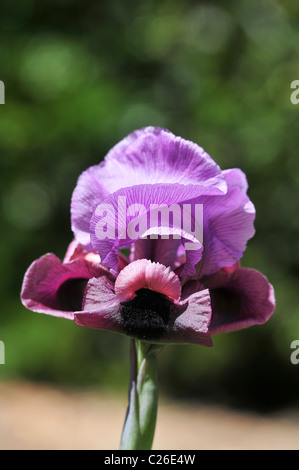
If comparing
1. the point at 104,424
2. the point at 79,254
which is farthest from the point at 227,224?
the point at 104,424

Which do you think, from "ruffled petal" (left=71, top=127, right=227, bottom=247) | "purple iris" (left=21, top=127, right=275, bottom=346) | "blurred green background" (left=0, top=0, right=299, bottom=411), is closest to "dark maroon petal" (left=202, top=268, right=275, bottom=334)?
"purple iris" (left=21, top=127, right=275, bottom=346)

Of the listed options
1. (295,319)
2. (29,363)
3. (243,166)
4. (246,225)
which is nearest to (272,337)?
(295,319)

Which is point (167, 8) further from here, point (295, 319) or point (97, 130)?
point (295, 319)

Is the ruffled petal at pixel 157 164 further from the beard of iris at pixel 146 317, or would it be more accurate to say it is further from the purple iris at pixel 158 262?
the beard of iris at pixel 146 317

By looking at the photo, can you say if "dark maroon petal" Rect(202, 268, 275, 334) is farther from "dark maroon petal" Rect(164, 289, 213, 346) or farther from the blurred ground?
the blurred ground

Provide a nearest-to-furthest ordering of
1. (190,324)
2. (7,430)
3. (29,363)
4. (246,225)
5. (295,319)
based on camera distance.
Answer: (190,324), (246,225), (7,430), (295,319), (29,363)

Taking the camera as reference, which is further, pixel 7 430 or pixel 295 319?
pixel 295 319

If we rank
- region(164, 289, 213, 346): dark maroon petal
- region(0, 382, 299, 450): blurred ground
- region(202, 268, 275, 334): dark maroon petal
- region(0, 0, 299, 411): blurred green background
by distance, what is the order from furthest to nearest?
region(0, 0, 299, 411): blurred green background, region(0, 382, 299, 450): blurred ground, region(202, 268, 275, 334): dark maroon petal, region(164, 289, 213, 346): dark maroon petal
